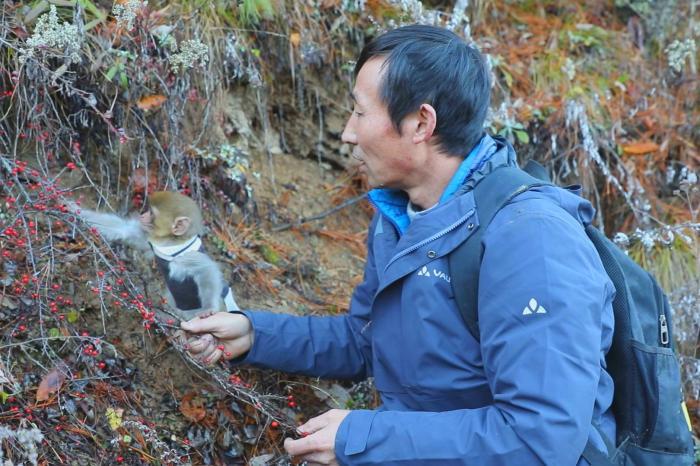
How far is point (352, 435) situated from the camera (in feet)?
9.42

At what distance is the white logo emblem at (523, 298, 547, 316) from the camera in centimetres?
260

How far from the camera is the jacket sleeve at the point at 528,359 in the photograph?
2.57 m

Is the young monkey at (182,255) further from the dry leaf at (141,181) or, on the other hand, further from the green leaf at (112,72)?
the green leaf at (112,72)

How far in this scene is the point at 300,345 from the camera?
374cm

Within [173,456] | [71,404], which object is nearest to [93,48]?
[71,404]

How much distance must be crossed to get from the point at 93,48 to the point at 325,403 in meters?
2.24

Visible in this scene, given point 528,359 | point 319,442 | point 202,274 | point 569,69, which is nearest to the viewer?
point 528,359

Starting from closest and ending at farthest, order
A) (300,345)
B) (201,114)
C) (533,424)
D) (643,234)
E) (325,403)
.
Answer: (533,424) → (300,345) → (325,403) → (201,114) → (643,234)

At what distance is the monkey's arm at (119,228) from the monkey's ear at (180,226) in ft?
1.15

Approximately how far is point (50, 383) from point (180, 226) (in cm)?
88

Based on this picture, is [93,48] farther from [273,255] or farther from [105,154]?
[273,255]

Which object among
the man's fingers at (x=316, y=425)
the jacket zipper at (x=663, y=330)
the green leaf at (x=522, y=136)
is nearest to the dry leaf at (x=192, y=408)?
A: the man's fingers at (x=316, y=425)

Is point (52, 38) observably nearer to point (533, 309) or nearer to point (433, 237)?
point (433, 237)

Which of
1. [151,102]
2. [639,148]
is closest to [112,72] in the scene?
[151,102]
